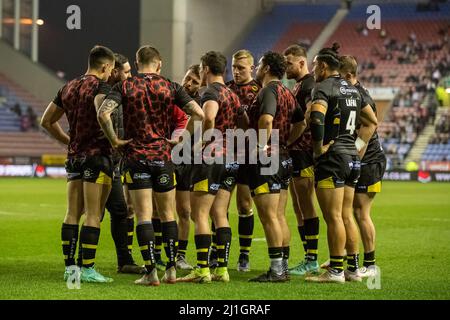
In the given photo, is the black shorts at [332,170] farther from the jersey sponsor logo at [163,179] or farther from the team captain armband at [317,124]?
the jersey sponsor logo at [163,179]

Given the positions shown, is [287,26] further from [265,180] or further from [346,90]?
[265,180]

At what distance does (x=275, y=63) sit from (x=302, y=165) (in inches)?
58.0

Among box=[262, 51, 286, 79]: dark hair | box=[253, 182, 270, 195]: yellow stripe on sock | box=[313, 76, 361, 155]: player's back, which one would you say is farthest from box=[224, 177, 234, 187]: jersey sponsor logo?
box=[262, 51, 286, 79]: dark hair

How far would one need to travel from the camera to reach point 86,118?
9672mm

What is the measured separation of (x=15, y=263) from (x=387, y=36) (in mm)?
39403

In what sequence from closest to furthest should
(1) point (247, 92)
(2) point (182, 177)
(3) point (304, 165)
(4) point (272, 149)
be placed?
1. (4) point (272, 149)
2. (3) point (304, 165)
3. (1) point (247, 92)
4. (2) point (182, 177)

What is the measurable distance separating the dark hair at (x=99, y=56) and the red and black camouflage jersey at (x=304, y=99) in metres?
2.39

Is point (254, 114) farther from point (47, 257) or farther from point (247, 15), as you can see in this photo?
point (247, 15)

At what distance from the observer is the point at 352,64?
33.8 feet

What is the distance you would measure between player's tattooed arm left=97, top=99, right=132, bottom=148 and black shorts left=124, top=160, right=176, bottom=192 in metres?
0.29

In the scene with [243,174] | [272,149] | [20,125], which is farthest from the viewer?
[20,125]

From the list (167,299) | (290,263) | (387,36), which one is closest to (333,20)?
(387,36)

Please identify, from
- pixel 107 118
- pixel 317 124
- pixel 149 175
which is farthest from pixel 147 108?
pixel 317 124

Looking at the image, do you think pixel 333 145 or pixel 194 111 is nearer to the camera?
pixel 194 111
